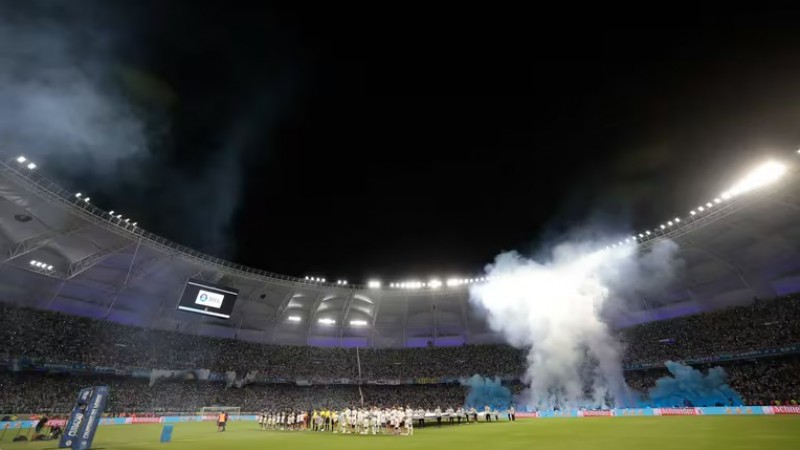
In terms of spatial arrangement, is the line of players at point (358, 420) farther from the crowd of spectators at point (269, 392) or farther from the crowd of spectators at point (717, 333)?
the crowd of spectators at point (717, 333)

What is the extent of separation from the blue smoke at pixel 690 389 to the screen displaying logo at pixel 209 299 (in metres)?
48.8

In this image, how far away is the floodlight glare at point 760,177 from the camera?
91.0ft

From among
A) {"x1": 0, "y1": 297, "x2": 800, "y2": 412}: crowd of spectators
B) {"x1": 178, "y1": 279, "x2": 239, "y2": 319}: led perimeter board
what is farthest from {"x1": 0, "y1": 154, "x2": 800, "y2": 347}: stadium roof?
{"x1": 178, "y1": 279, "x2": 239, "y2": 319}: led perimeter board

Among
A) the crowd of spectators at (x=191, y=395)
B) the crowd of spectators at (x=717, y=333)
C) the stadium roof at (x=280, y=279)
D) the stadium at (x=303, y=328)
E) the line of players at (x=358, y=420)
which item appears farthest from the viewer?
the crowd of spectators at (x=717, y=333)

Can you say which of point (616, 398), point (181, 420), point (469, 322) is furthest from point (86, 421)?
point (469, 322)

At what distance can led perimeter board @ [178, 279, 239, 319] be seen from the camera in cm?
3856

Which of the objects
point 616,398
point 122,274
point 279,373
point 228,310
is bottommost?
point 616,398

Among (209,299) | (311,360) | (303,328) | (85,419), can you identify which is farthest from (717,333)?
(209,299)

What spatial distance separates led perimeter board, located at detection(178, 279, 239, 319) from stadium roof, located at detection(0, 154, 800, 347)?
11.7 ft

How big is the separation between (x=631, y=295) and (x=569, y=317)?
1169cm

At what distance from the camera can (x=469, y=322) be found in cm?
6003

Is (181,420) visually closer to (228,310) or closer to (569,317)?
(228,310)

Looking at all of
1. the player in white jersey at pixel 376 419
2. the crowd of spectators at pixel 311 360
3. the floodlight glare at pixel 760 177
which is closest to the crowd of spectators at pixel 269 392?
the crowd of spectators at pixel 311 360

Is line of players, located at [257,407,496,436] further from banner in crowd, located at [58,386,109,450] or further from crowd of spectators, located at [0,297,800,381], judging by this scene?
crowd of spectators, located at [0,297,800,381]
